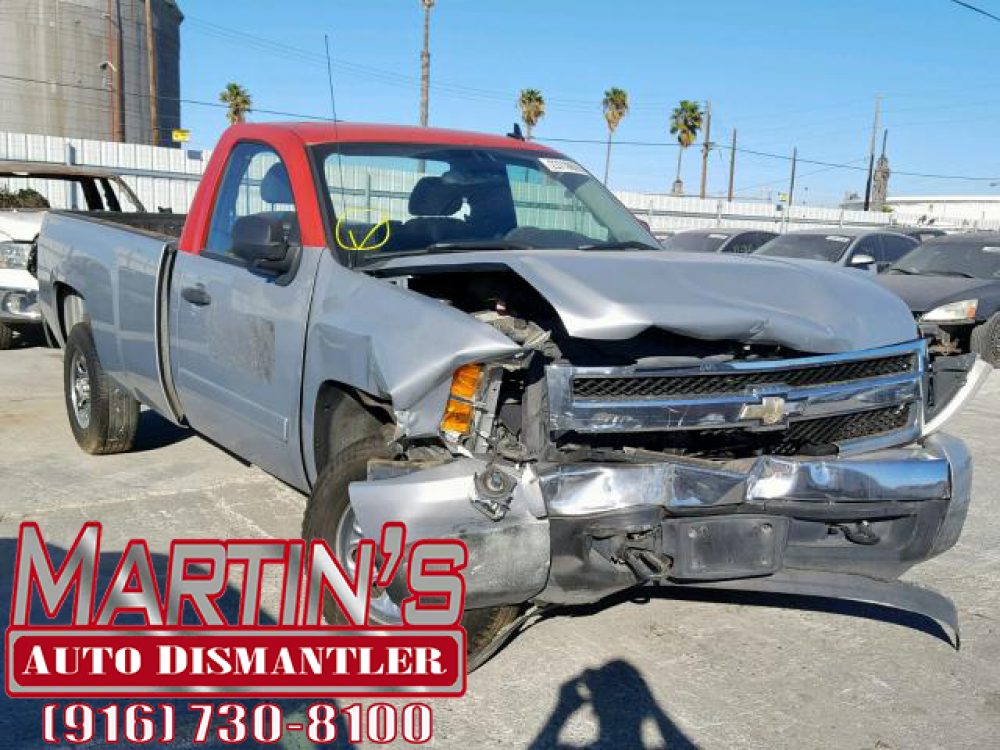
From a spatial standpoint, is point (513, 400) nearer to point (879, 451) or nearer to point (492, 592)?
point (492, 592)

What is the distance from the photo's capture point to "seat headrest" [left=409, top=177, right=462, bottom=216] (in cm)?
437

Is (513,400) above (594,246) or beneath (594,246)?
beneath

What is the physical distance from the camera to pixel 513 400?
132 inches

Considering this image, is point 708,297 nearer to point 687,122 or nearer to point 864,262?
point 864,262

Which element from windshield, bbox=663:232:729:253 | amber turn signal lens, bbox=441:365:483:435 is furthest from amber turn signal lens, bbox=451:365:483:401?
windshield, bbox=663:232:729:253

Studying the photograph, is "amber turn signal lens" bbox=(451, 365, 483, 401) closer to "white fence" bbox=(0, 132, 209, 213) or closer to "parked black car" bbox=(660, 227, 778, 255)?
"parked black car" bbox=(660, 227, 778, 255)

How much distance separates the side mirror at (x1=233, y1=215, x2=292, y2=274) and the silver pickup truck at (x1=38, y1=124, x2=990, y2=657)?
1 centimetres

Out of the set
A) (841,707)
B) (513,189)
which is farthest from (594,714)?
(513,189)

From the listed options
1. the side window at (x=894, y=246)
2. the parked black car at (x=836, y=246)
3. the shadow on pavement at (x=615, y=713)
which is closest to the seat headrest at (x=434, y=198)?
the shadow on pavement at (x=615, y=713)

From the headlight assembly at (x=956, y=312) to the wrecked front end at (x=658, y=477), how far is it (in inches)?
297

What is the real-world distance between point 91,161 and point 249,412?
19120 millimetres

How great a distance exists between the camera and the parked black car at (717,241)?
1645 centimetres

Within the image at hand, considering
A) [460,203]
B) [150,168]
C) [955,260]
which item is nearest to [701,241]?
[955,260]

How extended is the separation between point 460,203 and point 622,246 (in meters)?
0.77
